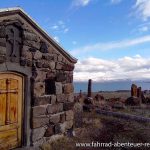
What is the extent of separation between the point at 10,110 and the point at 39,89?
131 centimetres

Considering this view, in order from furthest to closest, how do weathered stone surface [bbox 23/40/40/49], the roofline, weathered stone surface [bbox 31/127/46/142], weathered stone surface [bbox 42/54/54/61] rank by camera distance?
1. weathered stone surface [bbox 42/54/54/61]
2. weathered stone surface [bbox 31/127/46/142]
3. weathered stone surface [bbox 23/40/40/49]
4. the roofline

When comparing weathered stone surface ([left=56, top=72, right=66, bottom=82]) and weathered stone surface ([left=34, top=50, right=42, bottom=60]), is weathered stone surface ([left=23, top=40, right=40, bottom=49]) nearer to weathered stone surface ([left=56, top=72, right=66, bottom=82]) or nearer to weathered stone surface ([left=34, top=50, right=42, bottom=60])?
weathered stone surface ([left=34, top=50, right=42, bottom=60])

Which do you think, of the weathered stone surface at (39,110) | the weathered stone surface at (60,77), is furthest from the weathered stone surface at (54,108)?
the weathered stone surface at (60,77)

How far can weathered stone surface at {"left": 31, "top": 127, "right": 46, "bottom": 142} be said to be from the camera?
396 inches

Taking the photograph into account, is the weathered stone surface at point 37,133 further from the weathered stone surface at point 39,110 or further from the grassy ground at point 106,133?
the weathered stone surface at point 39,110

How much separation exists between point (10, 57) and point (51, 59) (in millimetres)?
2079

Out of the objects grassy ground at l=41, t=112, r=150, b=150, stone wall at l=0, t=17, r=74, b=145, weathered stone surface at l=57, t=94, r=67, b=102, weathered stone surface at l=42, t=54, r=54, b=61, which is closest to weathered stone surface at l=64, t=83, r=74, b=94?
stone wall at l=0, t=17, r=74, b=145

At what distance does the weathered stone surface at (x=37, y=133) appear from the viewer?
33.0 feet

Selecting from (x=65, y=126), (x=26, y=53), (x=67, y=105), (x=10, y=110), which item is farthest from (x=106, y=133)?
(x=26, y=53)

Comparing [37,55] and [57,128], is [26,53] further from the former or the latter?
[57,128]

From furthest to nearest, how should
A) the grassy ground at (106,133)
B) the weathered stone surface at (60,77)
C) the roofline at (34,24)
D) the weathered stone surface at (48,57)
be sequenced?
1. the weathered stone surface at (60,77)
2. the grassy ground at (106,133)
3. the weathered stone surface at (48,57)
4. the roofline at (34,24)

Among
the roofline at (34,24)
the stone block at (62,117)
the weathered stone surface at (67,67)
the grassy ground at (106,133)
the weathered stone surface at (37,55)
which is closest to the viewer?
the roofline at (34,24)

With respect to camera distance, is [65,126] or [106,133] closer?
[65,126]

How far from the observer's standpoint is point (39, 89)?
10.3 m
